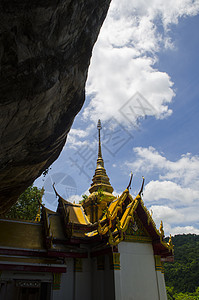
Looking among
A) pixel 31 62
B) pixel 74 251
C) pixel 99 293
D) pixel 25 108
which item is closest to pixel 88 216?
pixel 74 251

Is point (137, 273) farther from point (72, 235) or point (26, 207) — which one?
point (26, 207)

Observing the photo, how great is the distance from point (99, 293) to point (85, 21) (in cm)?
1122

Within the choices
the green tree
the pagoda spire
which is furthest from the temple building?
the green tree

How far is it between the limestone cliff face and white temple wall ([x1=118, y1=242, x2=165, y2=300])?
6890 millimetres

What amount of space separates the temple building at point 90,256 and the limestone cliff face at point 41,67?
5.30 m

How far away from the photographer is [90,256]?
12516mm

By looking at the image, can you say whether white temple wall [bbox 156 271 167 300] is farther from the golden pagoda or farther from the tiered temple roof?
the golden pagoda

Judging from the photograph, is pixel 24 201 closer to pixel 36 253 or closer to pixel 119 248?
pixel 36 253

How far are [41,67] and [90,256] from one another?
33.4 feet

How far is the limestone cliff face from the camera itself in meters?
4.99

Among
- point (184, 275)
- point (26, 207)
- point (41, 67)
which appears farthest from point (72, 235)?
point (184, 275)

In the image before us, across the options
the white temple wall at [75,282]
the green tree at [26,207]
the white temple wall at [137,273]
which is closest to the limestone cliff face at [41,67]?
the white temple wall at [75,282]

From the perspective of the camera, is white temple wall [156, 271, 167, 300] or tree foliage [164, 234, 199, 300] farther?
tree foliage [164, 234, 199, 300]

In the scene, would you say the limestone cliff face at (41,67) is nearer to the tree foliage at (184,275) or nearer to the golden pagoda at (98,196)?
the golden pagoda at (98,196)
